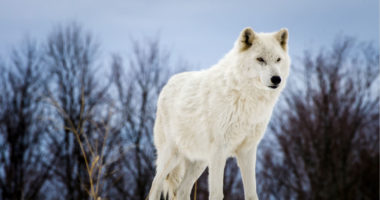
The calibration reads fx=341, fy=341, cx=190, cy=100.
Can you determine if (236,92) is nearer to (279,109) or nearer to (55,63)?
(279,109)

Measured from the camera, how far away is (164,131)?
5.00m

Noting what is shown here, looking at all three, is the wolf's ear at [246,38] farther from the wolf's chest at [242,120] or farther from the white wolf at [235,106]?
the wolf's chest at [242,120]

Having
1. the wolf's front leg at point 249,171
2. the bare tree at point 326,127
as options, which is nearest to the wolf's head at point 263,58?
the wolf's front leg at point 249,171

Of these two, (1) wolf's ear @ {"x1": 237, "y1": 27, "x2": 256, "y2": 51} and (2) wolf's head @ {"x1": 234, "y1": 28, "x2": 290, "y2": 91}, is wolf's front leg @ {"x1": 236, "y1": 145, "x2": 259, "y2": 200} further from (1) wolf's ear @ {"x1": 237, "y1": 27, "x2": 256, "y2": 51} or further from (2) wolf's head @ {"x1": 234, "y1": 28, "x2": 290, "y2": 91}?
(1) wolf's ear @ {"x1": 237, "y1": 27, "x2": 256, "y2": 51}

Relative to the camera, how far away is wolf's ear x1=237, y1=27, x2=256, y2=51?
3979mm

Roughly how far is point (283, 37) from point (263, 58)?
1.85 ft

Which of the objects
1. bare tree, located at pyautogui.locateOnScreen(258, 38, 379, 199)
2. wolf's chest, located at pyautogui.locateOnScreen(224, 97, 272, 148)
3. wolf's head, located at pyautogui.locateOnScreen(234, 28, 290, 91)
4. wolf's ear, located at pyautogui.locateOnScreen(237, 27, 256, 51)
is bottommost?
bare tree, located at pyautogui.locateOnScreen(258, 38, 379, 199)

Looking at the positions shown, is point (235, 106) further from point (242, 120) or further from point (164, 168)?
point (164, 168)

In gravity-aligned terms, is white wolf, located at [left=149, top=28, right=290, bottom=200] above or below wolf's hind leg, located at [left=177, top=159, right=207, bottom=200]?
above

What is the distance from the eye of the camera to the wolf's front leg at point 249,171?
4.05m

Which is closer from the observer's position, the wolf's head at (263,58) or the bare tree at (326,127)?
the wolf's head at (263,58)

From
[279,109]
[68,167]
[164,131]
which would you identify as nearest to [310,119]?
[279,109]

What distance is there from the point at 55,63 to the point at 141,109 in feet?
16.5

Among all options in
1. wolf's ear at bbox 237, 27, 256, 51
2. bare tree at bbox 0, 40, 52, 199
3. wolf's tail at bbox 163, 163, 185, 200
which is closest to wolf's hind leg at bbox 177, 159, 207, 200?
wolf's tail at bbox 163, 163, 185, 200
